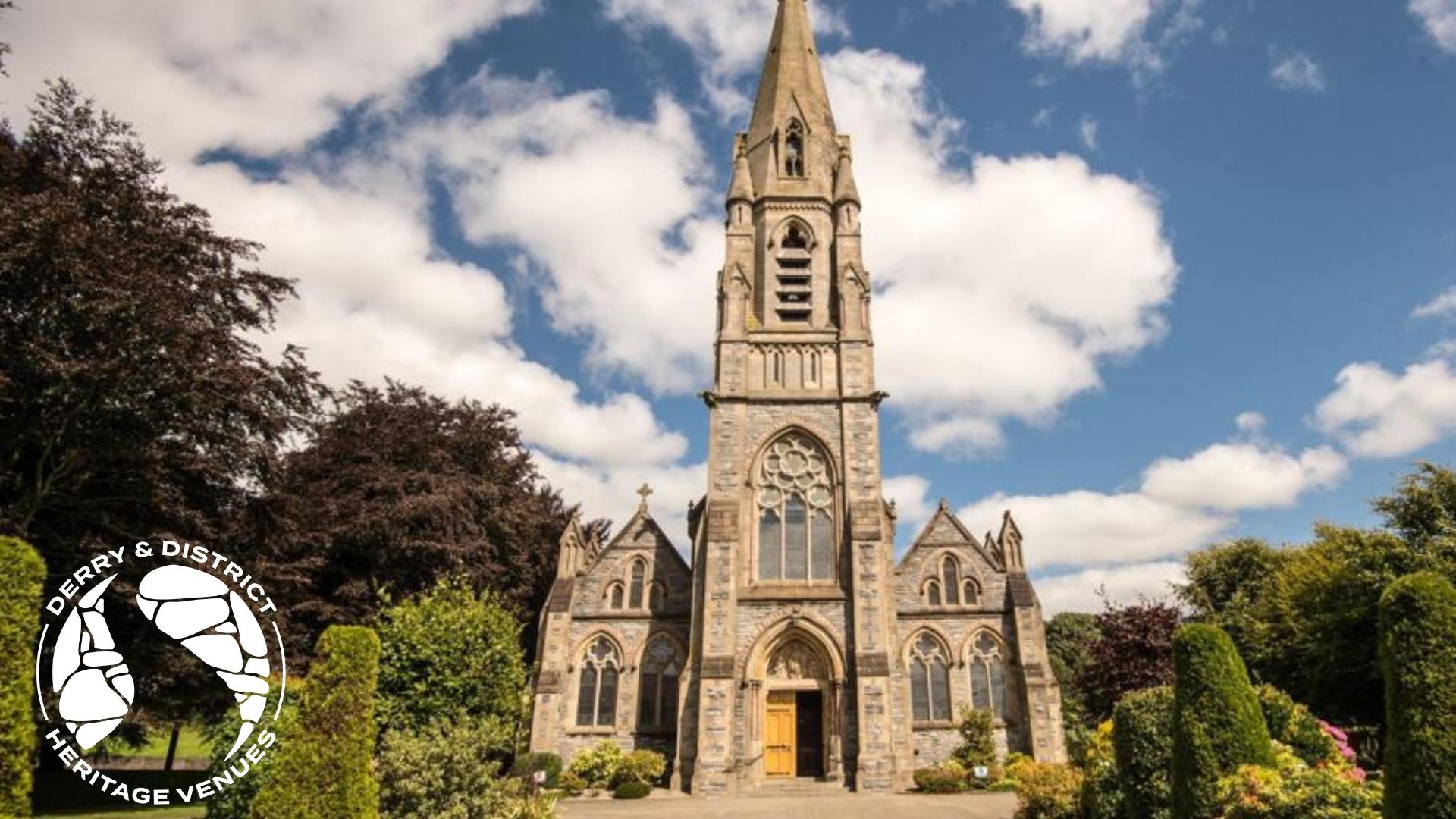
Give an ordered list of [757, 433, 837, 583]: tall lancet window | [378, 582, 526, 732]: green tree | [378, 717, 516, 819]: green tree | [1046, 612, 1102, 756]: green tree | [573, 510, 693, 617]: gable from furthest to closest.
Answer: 1. [1046, 612, 1102, 756]: green tree
2. [573, 510, 693, 617]: gable
3. [757, 433, 837, 583]: tall lancet window
4. [378, 582, 526, 732]: green tree
5. [378, 717, 516, 819]: green tree

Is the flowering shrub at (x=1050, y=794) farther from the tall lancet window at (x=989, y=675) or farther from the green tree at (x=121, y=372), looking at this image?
the green tree at (x=121, y=372)

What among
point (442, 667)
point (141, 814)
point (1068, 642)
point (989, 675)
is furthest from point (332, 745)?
point (1068, 642)

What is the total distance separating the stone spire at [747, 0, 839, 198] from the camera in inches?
1248

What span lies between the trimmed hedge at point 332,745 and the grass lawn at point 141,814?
7328 mm

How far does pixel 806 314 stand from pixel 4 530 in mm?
22834

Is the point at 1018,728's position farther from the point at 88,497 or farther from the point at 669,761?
the point at 88,497

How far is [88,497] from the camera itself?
A: 52.7 ft

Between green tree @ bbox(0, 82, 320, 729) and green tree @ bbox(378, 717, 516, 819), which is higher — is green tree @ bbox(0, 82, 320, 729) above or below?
above

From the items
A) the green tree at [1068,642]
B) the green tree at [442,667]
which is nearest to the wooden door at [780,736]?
the green tree at [442,667]

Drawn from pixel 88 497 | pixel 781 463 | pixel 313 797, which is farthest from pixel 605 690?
pixel 313 797

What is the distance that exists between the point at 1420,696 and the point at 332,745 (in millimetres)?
11573

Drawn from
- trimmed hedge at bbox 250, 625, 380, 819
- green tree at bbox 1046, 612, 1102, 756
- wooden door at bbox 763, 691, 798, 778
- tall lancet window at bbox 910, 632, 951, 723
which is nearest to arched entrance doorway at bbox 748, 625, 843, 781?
wooden door at bbox 763, 691, 798, 778

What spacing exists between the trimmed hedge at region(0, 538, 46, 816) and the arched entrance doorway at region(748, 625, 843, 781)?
730 inches

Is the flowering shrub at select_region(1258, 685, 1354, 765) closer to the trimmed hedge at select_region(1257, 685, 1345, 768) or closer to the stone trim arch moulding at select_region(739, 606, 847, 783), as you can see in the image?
the trimmed hedge at select_region(1257, 685, 1345, 768)
